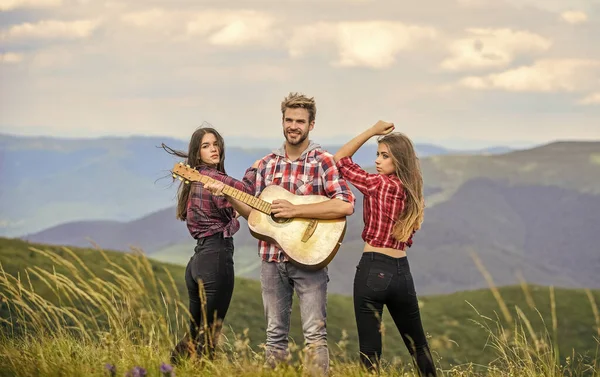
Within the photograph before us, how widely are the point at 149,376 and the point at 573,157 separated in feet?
494

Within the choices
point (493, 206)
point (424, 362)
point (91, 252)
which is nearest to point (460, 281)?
point (493, 206)

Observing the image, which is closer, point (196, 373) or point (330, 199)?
point (196, 373)

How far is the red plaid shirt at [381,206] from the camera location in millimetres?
6676

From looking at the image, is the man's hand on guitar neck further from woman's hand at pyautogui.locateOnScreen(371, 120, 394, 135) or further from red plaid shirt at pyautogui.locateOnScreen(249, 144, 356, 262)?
woman's hand at pyautogui.locateOnScreen(371, 120, 394, 135)

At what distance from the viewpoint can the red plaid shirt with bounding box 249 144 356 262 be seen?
689 centimetres

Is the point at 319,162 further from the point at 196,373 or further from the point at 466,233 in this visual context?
the point at 466,233

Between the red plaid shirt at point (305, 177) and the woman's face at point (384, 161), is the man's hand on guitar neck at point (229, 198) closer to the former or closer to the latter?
the red plaid shirt at point (305, 177)

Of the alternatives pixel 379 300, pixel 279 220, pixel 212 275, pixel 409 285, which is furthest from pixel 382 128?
pixel 212 275

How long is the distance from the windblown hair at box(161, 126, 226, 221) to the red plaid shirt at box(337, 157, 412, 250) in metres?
1.25

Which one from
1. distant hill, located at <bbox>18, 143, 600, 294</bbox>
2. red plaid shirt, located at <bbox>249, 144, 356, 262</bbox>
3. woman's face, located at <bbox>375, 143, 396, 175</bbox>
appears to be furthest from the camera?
distant hill, located at <bbox>18, 143, 600, 294</bbox>

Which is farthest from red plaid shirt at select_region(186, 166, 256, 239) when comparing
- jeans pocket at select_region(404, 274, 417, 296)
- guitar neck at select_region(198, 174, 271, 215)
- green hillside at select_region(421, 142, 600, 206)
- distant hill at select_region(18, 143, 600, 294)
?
green hillside at select_region(421, 142, 600, 206)

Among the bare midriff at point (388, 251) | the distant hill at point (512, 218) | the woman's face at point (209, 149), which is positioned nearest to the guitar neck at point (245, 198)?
the woman's face at point (209, 149)

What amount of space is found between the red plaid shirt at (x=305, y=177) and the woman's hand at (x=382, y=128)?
46 cm

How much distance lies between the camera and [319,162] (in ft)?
22.8
